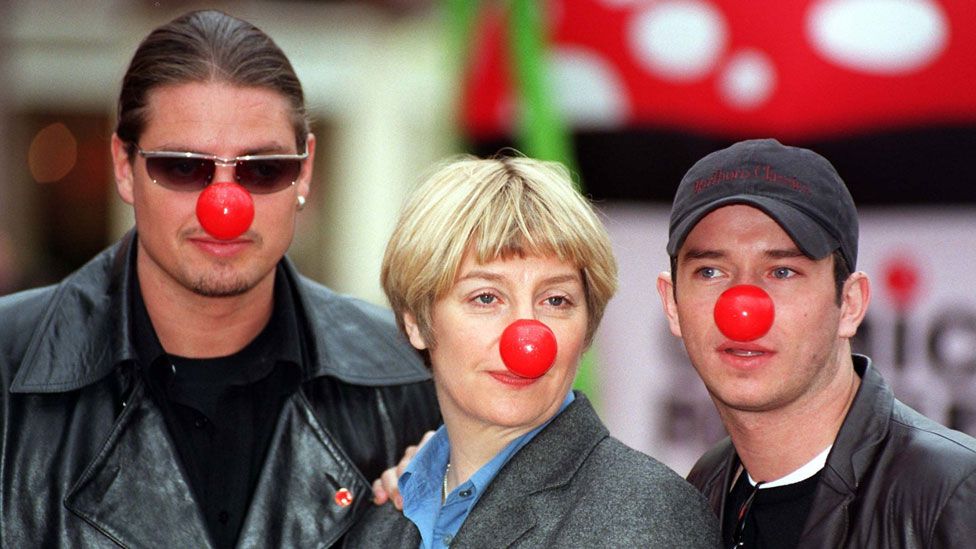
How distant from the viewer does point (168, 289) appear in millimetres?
4039

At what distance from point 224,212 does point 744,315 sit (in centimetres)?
151

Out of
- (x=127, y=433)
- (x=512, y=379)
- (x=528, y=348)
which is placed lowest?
(x=127, y=433)

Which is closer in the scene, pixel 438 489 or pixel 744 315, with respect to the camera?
pixel 744 315

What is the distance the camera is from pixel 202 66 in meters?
4.00

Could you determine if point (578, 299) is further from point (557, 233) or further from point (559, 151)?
point (559, 151)

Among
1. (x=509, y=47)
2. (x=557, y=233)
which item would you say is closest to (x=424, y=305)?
(x=557, y=233)

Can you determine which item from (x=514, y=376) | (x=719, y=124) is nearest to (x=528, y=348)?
(x=514, y=376)

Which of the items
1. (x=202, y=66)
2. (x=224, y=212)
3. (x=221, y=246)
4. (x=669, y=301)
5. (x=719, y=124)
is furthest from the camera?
(x=719, y=124)

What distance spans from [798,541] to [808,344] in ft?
1.53

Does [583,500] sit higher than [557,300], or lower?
lower

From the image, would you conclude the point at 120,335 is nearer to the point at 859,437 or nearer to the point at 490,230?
the point at 490,230

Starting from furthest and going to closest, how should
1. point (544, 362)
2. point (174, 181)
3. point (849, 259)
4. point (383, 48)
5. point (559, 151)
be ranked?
point (383, 48), point (559, 151), point (174, 181), point (849, 259), point (544, 362)

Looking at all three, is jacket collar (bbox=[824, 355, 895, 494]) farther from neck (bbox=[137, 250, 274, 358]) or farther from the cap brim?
neck (bbox=[137, 250, 274, 358])

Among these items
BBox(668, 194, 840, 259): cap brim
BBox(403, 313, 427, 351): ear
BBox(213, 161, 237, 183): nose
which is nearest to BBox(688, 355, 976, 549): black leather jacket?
BBox(668, 194, 840, 259): cap brim
